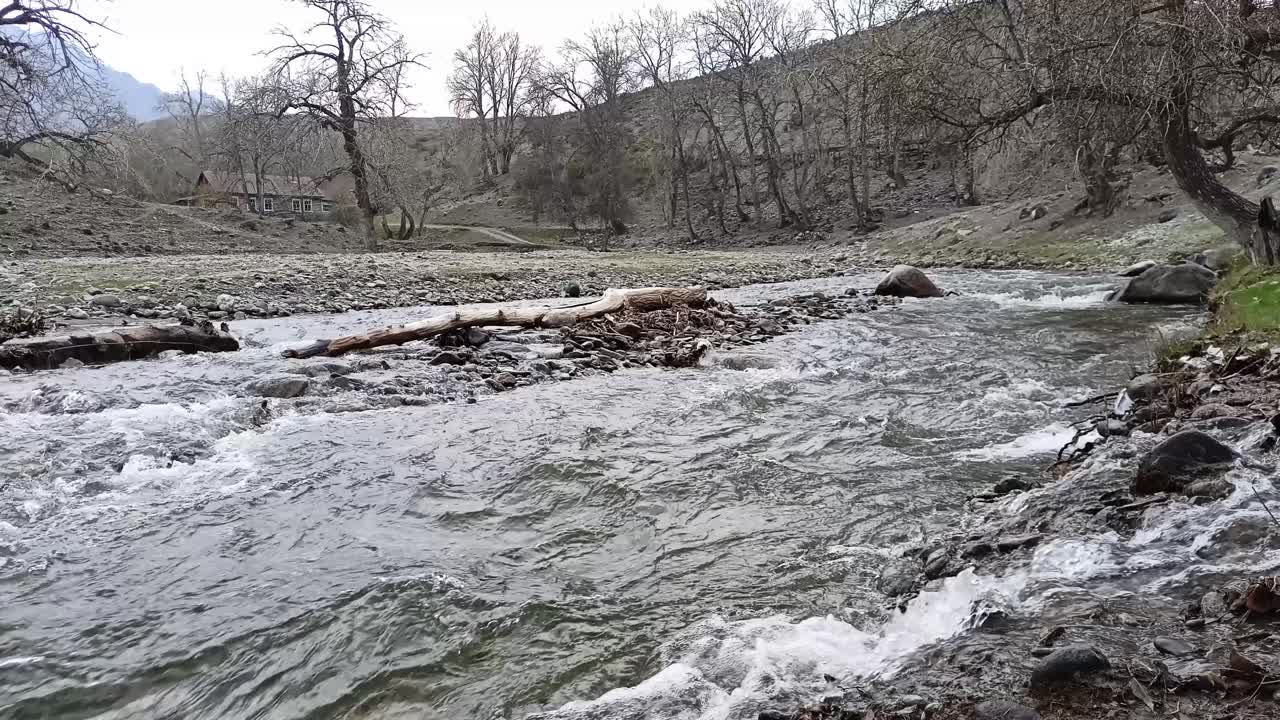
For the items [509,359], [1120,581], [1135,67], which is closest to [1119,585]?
[1120,581]

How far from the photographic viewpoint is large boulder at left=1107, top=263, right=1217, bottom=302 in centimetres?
1318

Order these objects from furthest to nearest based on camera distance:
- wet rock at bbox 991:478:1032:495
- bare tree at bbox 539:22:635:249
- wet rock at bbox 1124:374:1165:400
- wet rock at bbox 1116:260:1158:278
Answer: bare tree at bbox 539:22:635:249 → wet rock at bbox 1116:260:1158:278 → wet rock at bbox 1124:374:1165:400 → wet rock at bbox 991:478:1032:495

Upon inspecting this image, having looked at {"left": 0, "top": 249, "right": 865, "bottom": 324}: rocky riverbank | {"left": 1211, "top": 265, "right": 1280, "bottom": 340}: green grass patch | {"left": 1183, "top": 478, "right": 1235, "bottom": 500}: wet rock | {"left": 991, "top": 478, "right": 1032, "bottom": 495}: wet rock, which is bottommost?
{"left": 991, "top": 478, "right": 1032, "bottom": 495}: wet rock

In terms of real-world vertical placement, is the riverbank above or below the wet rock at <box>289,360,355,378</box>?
below

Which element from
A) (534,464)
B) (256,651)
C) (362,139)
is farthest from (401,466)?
(362,139)

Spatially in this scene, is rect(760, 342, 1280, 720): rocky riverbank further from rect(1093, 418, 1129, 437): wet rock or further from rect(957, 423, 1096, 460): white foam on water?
rect(957, 423, 1096, 460): white foam on water

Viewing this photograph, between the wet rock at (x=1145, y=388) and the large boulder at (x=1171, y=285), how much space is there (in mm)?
8812

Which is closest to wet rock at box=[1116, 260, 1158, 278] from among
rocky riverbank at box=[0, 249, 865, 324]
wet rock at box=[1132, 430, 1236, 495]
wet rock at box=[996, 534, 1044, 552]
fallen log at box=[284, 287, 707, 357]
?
rocky riverbank at box=[0, 249, 865, 324]

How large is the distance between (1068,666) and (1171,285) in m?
13.8

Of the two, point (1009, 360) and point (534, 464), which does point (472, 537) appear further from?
point (1009, 360)

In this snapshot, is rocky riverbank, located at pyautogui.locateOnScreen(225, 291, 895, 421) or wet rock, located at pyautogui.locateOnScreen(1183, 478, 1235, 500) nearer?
wet rock, located at pyautogui.locateOnScreen(1183, 478, 1235, 500)

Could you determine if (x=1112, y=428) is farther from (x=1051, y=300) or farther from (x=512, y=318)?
(x=1051, y=300)

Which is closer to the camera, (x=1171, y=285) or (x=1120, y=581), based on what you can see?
(x=1120, y=581)

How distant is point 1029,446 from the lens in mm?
5383
